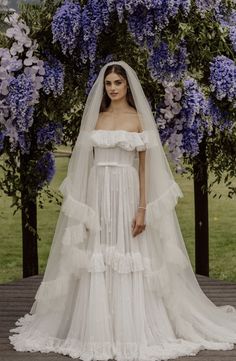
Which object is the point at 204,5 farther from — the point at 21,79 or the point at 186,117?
the point at 21,79

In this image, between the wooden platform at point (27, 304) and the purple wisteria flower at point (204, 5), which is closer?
the wooden platform at point (27, 304)

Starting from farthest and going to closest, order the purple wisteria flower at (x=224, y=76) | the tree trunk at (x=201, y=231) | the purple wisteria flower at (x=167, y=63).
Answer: the tree trunk at (x=201, y=231) → the purple wisteria flower at (x=224, y=76) → the purple wisteria flower at (x=167, y=63)

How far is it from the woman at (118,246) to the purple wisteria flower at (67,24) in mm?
466

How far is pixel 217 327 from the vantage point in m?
4.82

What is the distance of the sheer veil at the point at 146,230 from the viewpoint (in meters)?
4.60

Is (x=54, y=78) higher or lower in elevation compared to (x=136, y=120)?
higher

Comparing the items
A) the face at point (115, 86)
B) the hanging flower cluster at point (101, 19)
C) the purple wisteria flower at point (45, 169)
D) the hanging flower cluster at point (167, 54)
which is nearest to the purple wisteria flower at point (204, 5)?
the hanging flower cluster at point (167, 54)

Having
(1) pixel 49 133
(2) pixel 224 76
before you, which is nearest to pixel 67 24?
(1) pixel 49 133

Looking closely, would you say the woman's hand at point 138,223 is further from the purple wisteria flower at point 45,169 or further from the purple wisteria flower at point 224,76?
the purple wisteria flower at point 45,169

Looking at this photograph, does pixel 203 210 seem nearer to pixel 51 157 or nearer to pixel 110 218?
pixel 51 157

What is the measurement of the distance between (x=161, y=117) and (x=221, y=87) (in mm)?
551

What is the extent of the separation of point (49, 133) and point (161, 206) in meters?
1.38

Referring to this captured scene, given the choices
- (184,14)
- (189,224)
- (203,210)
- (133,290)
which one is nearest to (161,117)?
(184,14)

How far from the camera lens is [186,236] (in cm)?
1062
